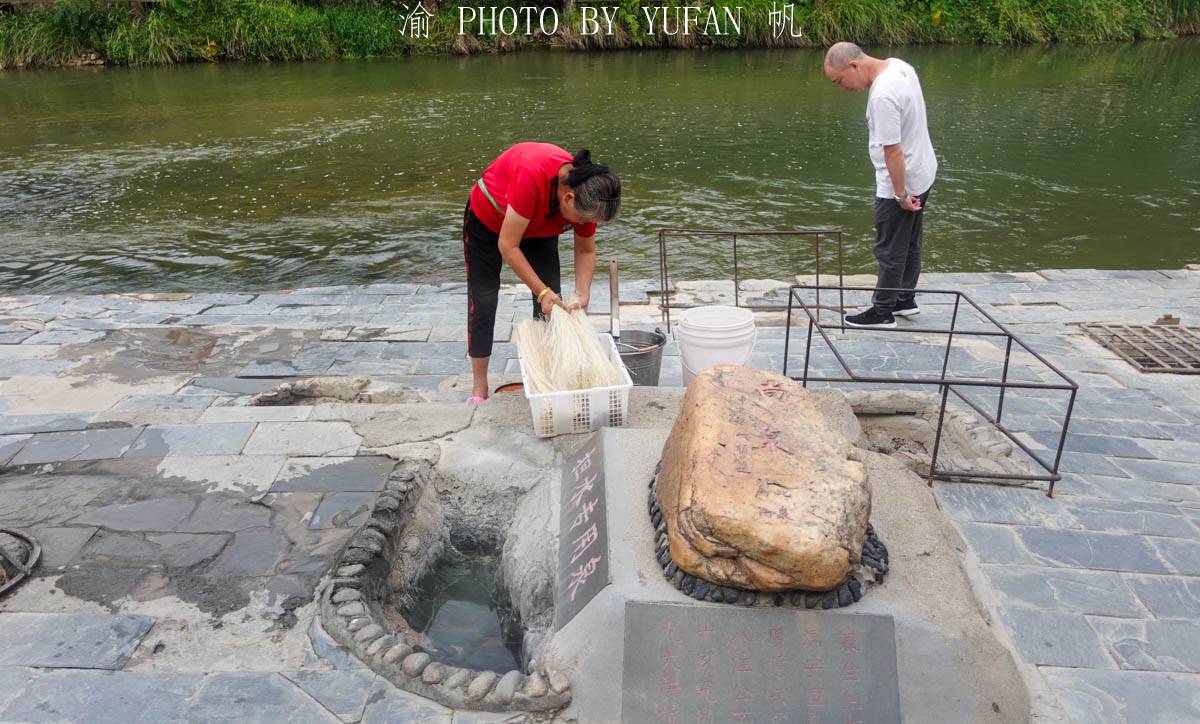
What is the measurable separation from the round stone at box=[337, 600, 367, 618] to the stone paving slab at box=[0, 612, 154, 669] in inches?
28.0

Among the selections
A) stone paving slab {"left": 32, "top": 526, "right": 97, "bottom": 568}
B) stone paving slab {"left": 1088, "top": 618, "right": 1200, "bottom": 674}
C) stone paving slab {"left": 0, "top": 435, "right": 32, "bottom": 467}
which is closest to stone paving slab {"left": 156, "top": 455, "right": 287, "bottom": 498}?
stone paving slab {"left": 32, "top": 526, "right": 97, "bottom": 568}

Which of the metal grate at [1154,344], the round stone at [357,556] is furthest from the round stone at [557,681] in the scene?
the metal grate at [1154,344]

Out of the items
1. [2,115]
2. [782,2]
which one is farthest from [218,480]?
[782,2]

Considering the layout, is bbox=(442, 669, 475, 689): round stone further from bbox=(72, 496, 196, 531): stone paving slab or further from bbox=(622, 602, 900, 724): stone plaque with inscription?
bbox=(72, 496, 196, 531): stone paving slab

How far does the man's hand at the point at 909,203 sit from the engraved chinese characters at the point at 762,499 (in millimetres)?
2887

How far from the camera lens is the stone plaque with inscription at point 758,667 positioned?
2781 millimetres

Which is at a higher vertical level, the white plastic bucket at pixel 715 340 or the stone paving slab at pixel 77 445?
the white plastic bucket at pixel 715 340

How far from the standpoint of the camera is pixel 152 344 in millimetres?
6355

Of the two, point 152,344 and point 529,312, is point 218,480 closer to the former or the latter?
point 152,344

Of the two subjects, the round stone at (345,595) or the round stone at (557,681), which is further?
the round stone at (345,595)

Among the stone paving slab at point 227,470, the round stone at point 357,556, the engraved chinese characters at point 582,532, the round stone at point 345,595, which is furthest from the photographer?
the stone paving slab at point 227,470

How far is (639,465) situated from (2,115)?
19.1 metres

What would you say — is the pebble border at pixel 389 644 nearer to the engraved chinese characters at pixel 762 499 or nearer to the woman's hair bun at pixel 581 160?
the engraved chinese characters at pixel 762 499

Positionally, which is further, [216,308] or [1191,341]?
[216,308]
